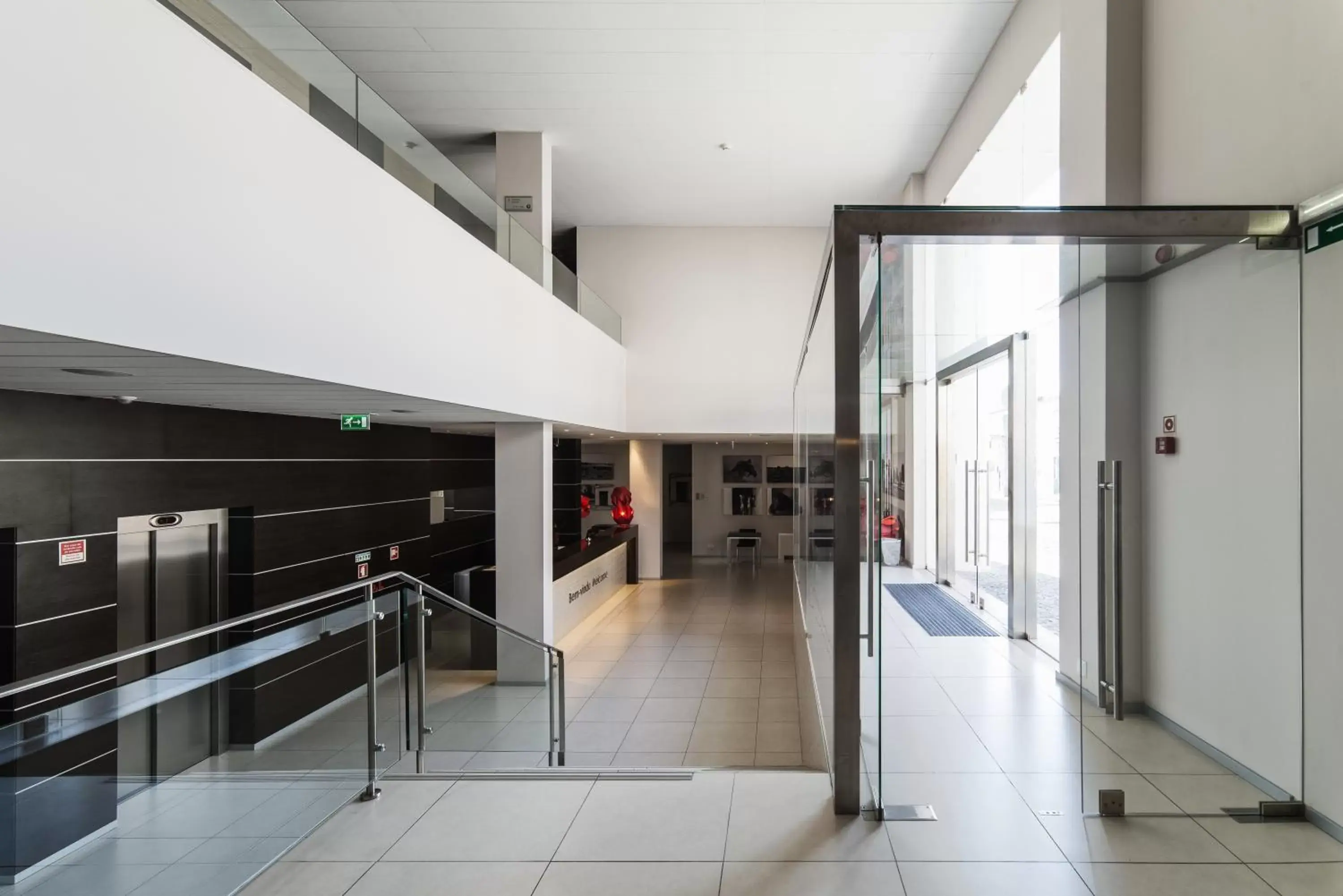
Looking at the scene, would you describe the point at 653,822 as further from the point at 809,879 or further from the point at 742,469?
the point at 742,469

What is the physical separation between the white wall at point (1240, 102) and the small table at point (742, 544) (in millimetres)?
13861

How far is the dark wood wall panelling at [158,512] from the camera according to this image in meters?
2.30

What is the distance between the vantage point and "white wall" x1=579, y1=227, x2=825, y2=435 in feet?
42.6

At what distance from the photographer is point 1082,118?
4.95 m

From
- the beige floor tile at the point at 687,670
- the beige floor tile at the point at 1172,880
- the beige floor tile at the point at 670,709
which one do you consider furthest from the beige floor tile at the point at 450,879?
the beige floor tile at the point at 687,670

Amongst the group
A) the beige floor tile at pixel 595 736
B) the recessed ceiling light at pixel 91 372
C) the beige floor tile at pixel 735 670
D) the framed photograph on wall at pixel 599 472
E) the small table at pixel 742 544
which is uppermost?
the recessed ceiling light at pixel 91 372

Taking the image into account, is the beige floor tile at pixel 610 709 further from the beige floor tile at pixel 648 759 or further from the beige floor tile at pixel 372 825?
the beige floor tile at pixel 372 825

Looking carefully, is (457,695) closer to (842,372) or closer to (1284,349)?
(842,372)

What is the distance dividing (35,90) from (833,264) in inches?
107

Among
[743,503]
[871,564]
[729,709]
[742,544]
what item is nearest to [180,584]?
[729,709]

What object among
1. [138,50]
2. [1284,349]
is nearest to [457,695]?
[138,50]

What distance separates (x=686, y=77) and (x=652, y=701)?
6.27m

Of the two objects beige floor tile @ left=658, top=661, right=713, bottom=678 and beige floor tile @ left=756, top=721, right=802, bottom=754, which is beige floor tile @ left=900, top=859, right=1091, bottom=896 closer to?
beige floor tile @ left=756, top=721, right=802, bottom=754

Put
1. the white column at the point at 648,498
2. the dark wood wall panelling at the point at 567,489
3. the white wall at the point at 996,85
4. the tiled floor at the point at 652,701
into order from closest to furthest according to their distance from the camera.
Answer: the tiled floor at the point at 652,701 → the white wall at the point at 996,85 → the white column at the point at 648,498 → the dark wood wall panelling at the point at 567,489
